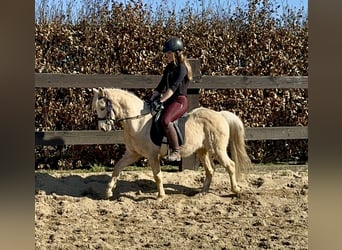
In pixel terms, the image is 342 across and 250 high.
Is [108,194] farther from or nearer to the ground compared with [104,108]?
Result: nearer to the ground

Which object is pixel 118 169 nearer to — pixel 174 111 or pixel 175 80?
pixel 174 111

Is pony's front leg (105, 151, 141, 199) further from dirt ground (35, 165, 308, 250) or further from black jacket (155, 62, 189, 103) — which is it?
black jacket (155, 62, 189, 103)

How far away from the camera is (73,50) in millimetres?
8508

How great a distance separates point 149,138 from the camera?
20.5 ft

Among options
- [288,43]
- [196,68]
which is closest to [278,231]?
[196,68]

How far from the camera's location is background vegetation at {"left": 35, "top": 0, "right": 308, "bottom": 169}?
27.7 ft

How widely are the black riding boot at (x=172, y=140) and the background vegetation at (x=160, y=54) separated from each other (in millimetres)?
2508

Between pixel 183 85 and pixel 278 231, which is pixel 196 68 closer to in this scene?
pixel 183 85

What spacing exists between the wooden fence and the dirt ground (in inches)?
18.2

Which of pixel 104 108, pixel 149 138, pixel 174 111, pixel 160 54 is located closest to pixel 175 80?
pixel 174 111

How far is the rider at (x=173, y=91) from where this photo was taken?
6098mm

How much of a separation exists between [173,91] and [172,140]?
0.54 metres
